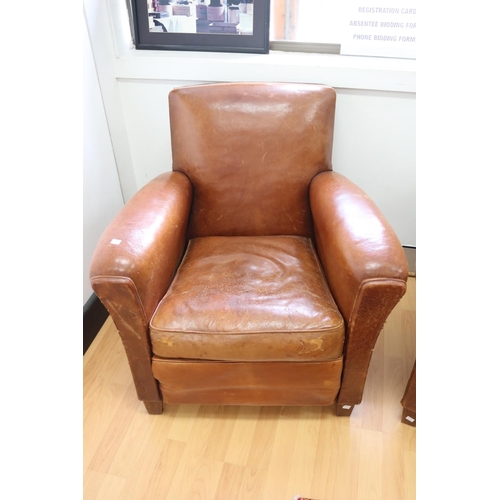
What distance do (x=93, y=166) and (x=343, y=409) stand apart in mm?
1262

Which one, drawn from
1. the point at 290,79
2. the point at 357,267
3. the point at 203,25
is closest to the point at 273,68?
the point at 290,79

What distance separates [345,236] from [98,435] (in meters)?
1.00

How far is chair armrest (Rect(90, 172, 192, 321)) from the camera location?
3.60 ft

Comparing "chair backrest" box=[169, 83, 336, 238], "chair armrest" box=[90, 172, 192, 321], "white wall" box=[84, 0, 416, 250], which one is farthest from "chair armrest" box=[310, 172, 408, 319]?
"chair armrest" box=[90, 172, 192, 321]

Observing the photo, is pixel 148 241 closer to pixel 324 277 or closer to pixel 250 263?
pixel 250 263

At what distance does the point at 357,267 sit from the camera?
1.08m

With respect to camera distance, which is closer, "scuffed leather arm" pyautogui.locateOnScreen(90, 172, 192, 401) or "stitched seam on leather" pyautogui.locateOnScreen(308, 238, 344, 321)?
"scuffed leather arm" pyautogui.locateOnScreen(90, 172, 192, 401)

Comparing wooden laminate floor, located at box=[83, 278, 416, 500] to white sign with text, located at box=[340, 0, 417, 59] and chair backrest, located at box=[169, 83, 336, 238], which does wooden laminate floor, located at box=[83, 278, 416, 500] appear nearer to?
chair backrest, located at box=[169, 83, 336, 238]

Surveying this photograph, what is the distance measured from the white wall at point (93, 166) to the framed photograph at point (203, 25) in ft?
0.85

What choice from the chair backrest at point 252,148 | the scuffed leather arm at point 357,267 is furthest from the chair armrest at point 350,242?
the chair backrest at point 252,148

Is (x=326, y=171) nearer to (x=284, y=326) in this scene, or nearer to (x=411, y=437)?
(x=284, y=326)
